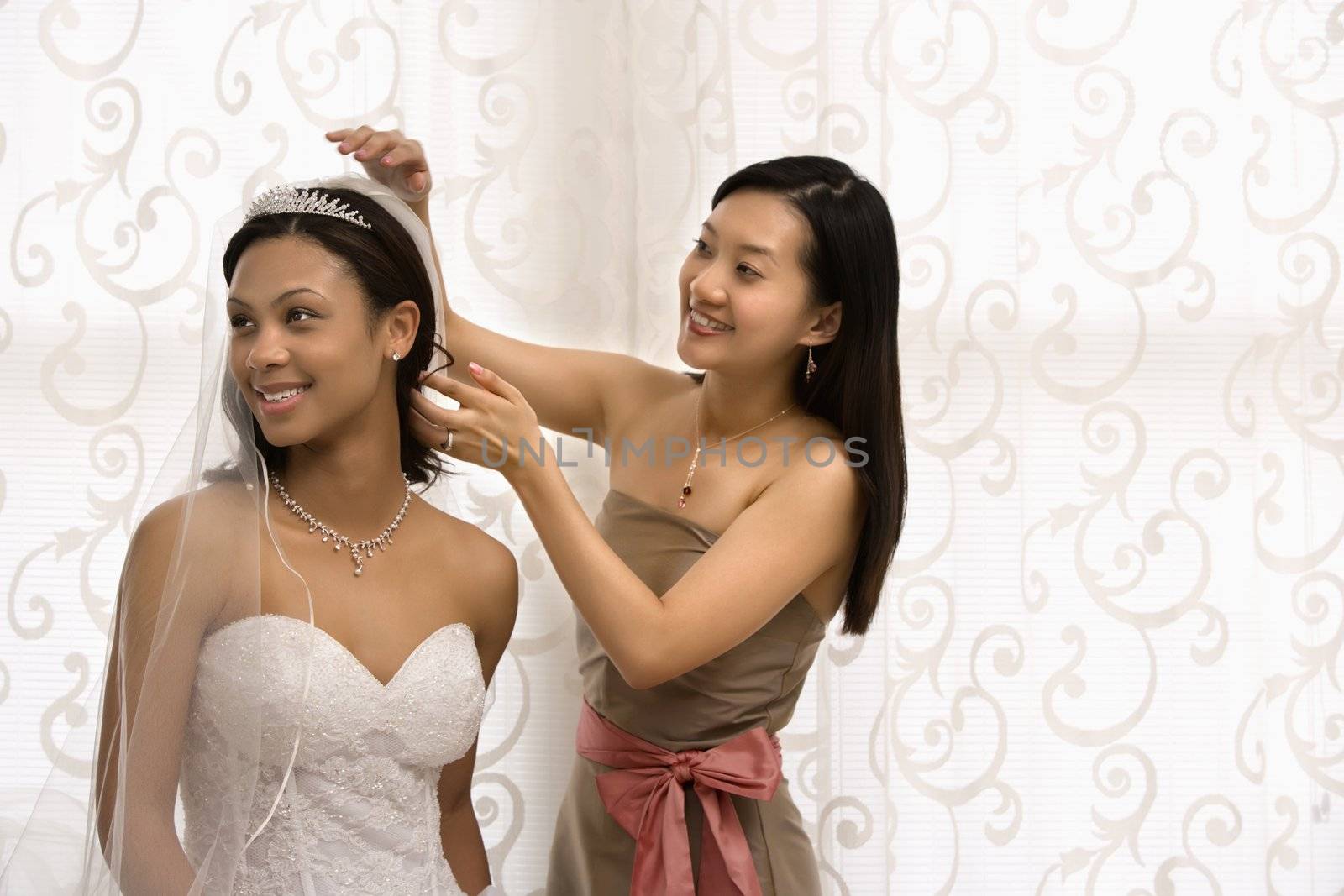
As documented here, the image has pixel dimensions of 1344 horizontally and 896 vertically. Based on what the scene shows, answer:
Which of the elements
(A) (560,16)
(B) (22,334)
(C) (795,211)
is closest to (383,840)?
(C) (795,211)

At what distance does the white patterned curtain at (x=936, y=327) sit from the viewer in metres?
2.24

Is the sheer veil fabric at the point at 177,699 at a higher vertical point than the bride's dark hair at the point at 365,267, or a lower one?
lower

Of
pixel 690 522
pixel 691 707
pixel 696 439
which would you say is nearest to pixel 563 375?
pixel 696 439

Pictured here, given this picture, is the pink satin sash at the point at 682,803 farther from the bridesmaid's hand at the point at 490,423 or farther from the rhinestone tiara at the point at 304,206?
the rhinestone tiara at the point at 304,206

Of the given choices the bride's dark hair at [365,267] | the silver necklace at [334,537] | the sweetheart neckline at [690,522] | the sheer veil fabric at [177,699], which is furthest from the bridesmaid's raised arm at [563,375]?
the sheer veil fabric at [177,699]

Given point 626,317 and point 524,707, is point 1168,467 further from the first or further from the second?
point 524,707

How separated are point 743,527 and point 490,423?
420mm

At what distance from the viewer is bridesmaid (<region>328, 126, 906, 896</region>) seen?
1724 mm

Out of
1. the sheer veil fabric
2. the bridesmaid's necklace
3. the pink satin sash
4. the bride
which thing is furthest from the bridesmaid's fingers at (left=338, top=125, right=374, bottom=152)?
the pink satin sash

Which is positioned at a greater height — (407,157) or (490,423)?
(407,157)

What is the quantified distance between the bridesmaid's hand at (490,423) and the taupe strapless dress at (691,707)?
1.03ft

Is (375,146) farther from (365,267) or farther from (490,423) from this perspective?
(490,423)

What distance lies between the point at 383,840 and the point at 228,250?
30.1 inches

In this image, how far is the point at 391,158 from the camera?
1.73 meters
